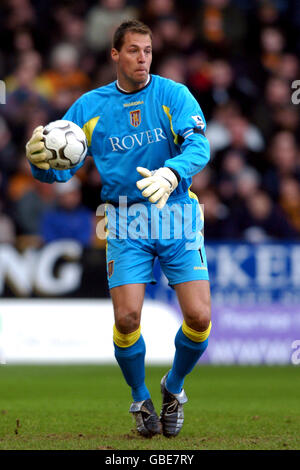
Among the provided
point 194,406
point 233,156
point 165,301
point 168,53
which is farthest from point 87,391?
point 168,53

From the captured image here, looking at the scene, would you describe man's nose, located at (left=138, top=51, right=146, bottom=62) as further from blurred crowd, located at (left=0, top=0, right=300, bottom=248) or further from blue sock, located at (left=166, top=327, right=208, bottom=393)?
blurred crowd, located at (left=0, top=0, right=300, bottom=248)

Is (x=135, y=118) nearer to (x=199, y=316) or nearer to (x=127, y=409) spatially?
(x=199, y=316)

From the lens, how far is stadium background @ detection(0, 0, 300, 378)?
11.2 metres

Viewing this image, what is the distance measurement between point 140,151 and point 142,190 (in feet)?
0.94

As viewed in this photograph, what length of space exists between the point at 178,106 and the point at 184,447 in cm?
222

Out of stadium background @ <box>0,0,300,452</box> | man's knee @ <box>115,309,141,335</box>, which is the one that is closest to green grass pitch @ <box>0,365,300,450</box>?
stadium background @ <box>0,0,300,452</box>

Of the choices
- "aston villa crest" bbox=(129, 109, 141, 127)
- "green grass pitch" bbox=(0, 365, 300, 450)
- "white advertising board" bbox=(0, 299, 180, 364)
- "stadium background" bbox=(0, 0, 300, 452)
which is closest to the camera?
"green grass pitch" bbox=(0, 365, 300, 450)

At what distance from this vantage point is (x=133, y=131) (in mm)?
6215

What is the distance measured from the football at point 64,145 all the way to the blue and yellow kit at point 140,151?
21cm

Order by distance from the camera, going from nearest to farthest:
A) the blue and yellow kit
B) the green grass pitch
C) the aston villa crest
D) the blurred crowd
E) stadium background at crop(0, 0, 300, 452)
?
the green grass pitch → the blue and yellow kit → the aston villa crest → stadium background at crop(0, 0, 300, 452) → the blurred crowd

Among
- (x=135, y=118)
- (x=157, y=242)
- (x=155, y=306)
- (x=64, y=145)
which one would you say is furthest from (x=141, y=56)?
(x=155, y=306)

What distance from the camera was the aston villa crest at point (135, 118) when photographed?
20.4 feet

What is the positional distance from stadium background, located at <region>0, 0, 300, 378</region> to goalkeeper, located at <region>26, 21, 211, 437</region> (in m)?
4.92

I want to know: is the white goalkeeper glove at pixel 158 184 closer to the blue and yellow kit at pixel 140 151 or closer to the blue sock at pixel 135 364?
the blue and yellow kit at pixel 140 151
